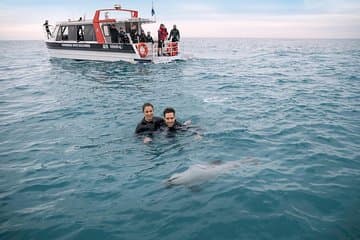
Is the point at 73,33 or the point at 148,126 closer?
the point at 148,126

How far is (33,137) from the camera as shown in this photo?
7.96 meters

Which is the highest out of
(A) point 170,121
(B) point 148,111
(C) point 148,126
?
(B) point 148,111

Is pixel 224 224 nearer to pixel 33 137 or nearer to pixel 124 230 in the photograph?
pixel 124 230

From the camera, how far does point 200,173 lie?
5.52 metres

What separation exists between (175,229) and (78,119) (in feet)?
21.2

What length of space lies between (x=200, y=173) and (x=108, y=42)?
20420mm

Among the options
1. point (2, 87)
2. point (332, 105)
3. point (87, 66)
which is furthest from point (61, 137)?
point (87, 66)

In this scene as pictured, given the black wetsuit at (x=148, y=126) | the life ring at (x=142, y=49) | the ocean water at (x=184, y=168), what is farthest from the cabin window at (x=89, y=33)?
the black wetsuit at (x=148, y=126)

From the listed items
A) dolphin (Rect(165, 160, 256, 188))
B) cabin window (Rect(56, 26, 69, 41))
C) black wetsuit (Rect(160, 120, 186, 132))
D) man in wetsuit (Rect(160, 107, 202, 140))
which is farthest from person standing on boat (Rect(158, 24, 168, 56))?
dolphin (Rect(165, 160, 256, 188))

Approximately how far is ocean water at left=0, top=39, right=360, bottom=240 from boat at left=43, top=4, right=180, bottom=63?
1049 cm

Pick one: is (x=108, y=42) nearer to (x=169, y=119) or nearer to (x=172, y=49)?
(x=172, y=49)

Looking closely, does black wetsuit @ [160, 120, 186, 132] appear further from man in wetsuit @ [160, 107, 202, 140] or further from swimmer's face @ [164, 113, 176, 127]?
swimmer's face @ [164, 113, 176, 127]

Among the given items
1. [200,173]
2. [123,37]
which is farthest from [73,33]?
[200,173]

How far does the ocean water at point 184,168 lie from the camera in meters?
4.18
